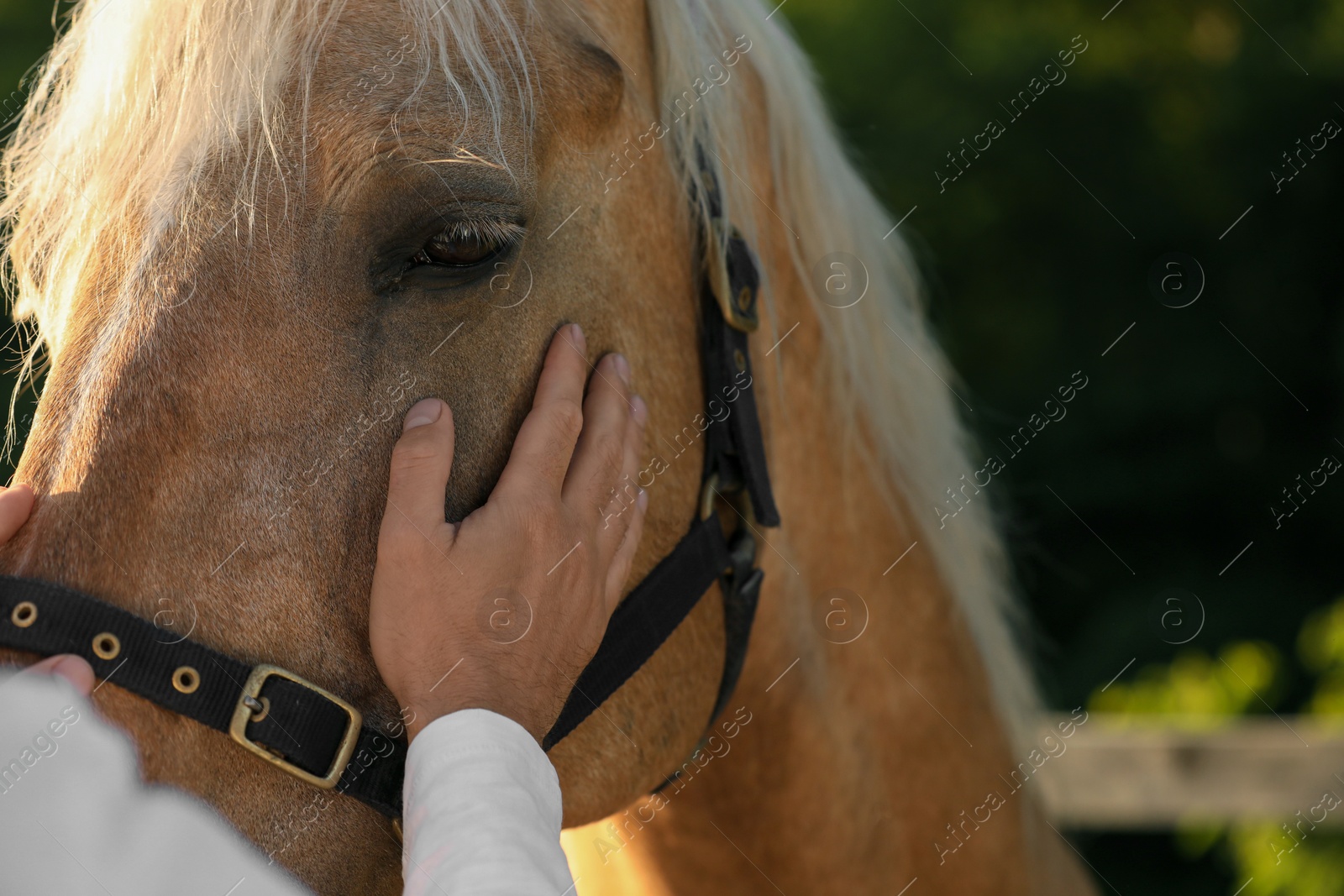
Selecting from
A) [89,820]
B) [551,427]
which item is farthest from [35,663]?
[551,427]

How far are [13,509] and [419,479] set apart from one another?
1.18ft

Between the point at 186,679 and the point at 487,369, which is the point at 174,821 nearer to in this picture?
the point at 186,679

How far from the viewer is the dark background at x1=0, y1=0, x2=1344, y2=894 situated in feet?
18.6

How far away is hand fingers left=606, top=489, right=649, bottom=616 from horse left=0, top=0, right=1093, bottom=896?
0.18 ft

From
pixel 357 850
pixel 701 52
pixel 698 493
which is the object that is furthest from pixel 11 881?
pixel 701 52

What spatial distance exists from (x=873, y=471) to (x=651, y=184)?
1.88 feet

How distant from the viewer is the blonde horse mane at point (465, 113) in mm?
1066

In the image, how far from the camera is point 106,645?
3.12 ft

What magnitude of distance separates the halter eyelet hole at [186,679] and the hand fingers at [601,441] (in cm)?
41

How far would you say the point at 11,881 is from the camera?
0.86 meters

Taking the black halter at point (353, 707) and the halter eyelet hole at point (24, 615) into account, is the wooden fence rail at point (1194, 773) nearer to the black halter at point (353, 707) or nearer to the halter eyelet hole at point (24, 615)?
the black halter at point (353, 707)

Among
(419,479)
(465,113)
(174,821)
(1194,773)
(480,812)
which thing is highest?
(465,113)

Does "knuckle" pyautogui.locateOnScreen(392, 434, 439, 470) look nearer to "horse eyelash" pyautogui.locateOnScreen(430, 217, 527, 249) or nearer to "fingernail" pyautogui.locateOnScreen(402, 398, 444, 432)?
"fingernail" pyautogui.locateOnScreen(402, 398, 444, 432)

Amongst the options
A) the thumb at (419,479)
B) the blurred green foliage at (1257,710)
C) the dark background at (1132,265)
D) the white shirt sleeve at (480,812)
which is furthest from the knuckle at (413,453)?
the dark background at (1132,265)
